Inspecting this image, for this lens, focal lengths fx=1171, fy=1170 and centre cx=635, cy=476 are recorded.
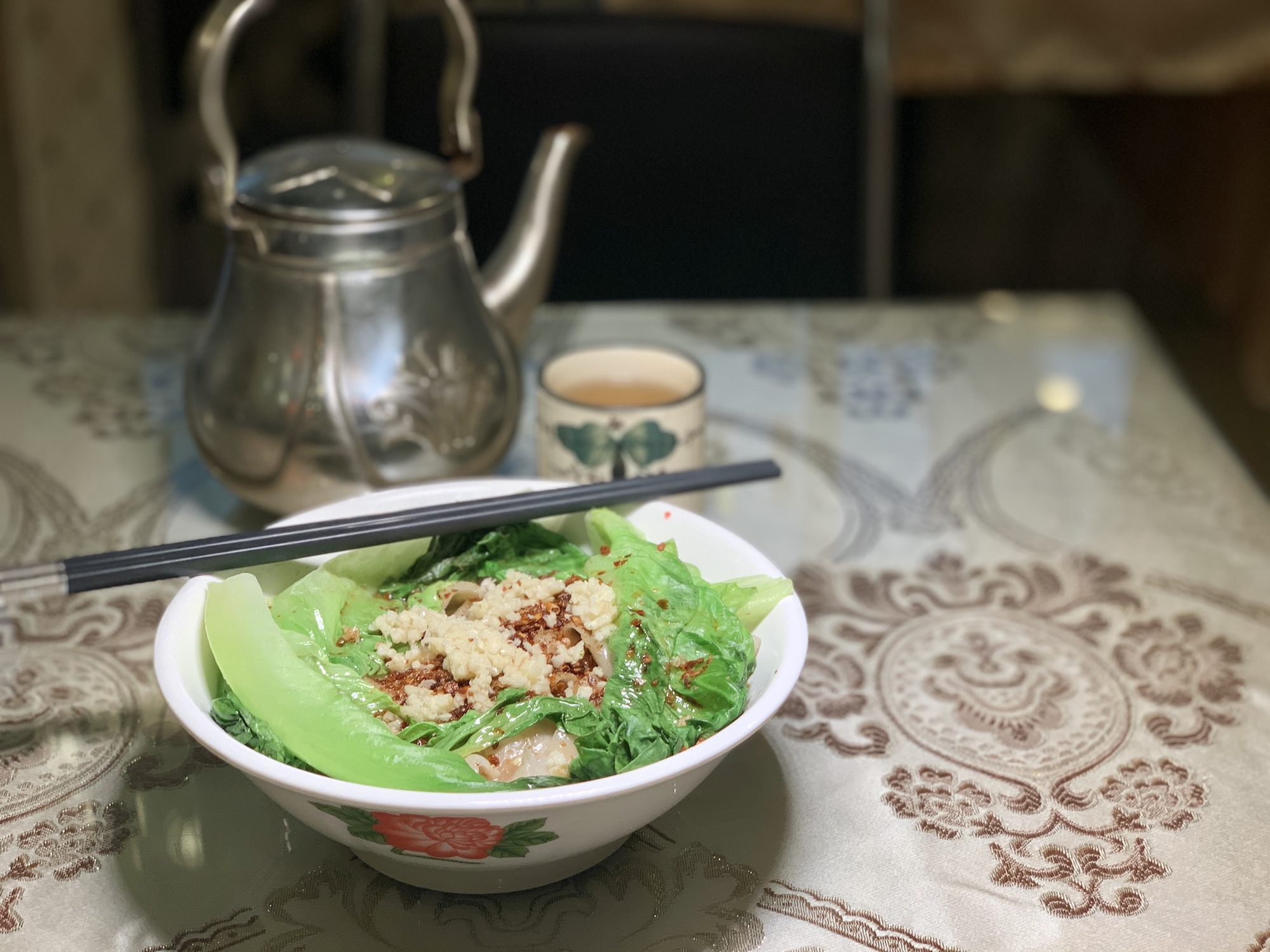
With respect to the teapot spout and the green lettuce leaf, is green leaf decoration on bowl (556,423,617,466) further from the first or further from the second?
the green lettuce leaf

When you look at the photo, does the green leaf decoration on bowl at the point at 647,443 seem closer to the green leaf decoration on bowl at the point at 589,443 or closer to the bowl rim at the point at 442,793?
the green leaf decoration on bowl at the point at 589,443

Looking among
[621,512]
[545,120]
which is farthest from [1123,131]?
[621,512]

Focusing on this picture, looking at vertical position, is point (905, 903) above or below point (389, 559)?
below

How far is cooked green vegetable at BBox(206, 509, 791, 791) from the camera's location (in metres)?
0.55

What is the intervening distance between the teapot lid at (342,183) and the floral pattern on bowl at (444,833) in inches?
18.9

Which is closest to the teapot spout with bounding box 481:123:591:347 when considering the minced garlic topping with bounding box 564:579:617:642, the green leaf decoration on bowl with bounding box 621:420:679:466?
the green leaf decoration on bowl with bounding box 621:420:679:466

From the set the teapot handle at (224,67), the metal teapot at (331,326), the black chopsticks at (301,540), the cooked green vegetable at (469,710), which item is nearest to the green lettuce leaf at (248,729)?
the cooked green vegetable at (469,710)

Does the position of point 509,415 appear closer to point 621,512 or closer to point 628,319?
point 621,512

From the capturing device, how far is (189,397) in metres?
0.94

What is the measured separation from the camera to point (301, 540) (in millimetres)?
686

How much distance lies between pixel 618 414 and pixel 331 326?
23cm

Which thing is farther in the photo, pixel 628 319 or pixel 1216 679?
pixel 628 319

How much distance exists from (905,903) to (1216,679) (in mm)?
336

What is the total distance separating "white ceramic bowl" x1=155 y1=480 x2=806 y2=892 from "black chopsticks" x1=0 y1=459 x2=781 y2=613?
23 millimetres
